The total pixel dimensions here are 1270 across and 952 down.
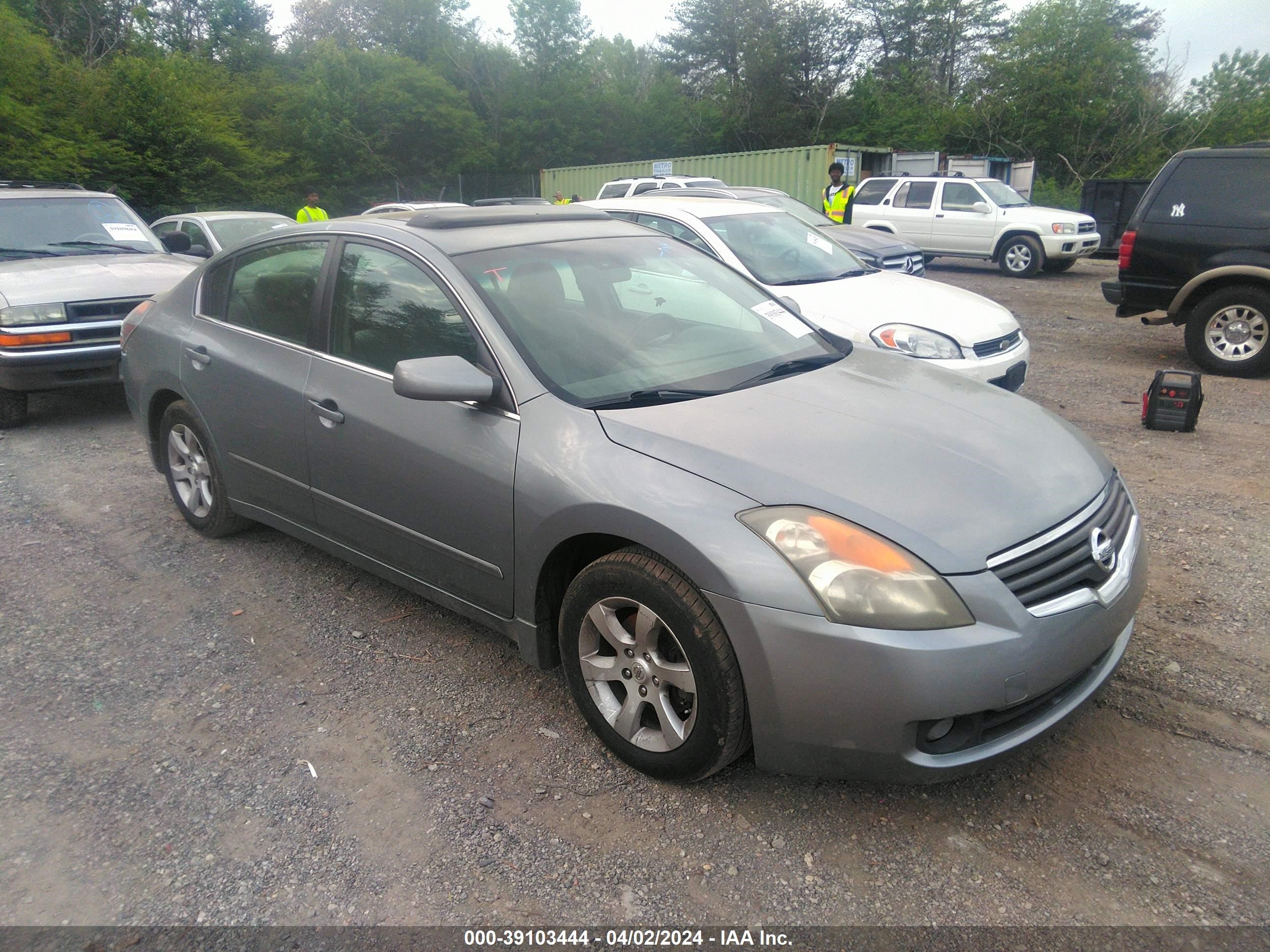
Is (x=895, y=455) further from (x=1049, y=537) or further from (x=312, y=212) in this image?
(x=312, y=212)

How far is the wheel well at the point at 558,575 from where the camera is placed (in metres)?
2.88

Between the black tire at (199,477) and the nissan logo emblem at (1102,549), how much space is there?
3.82m

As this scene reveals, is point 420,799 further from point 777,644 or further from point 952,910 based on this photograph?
point 952,910

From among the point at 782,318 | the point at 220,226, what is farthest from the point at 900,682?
the point at 220,226

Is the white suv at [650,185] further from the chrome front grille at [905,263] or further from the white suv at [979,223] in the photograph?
the chrome front grille at [905,263]

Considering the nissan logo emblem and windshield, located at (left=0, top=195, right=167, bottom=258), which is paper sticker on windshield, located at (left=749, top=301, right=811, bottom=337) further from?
windshield, located at (left=0, top=195, right=167, bottom=258)

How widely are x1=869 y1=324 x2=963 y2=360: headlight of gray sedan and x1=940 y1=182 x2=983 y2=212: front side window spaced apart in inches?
479

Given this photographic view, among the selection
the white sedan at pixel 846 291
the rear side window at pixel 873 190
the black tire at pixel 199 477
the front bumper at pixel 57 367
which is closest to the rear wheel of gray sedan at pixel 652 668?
the black tire at pixel 199 477

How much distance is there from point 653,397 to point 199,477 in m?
2.89

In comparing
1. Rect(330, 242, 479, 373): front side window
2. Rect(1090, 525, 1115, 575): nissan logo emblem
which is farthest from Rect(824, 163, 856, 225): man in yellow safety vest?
Rect(1090, 525, 1115, 575): nissan logo emblem

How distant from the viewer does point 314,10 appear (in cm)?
5644

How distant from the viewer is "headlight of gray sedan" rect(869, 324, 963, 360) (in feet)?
19.7

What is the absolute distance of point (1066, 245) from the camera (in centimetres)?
1598

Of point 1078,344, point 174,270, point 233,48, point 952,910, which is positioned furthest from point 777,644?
point 233,48
